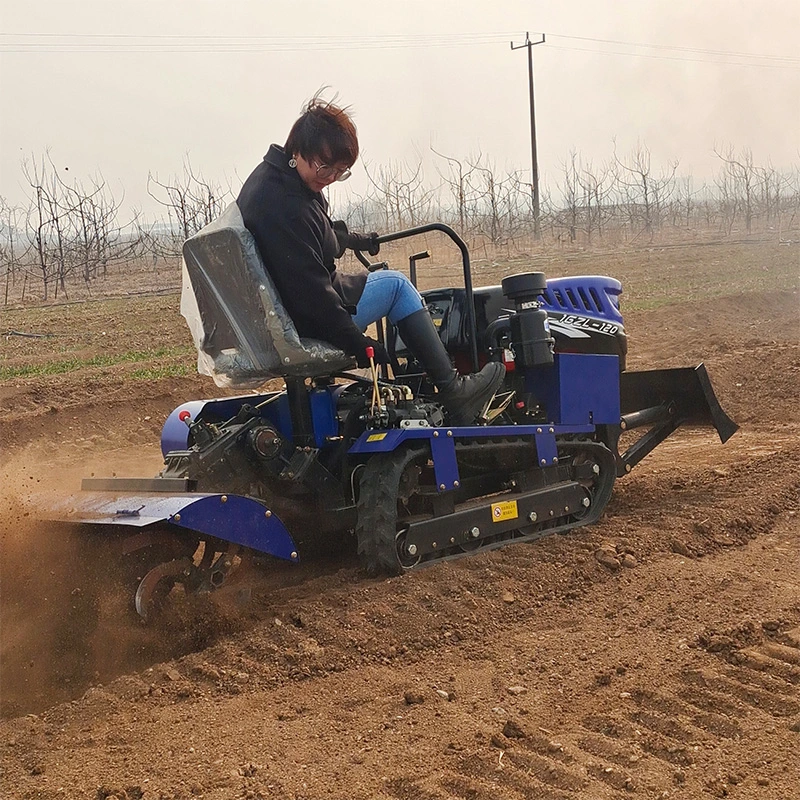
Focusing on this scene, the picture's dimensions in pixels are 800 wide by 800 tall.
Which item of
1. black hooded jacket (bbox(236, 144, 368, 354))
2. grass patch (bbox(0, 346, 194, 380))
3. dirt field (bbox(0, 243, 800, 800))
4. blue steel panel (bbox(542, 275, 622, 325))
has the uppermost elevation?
black hooded jacket (bbox(236, 144, 368, 354))

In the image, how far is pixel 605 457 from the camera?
5.86 m

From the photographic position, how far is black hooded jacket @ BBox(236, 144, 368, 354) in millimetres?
4336

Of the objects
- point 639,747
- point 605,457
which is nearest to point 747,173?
point 605,457

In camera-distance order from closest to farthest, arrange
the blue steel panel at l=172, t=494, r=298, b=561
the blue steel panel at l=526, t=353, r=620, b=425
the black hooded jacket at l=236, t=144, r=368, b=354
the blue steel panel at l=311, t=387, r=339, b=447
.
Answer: the blue steel panel at l=172, t=494, r=298, b=561 < the black hooded jacket at l=236, t=144, r=368, b=354 < the blue steel panel at l=311, t=387, r=339, b=447 < the blue steel panel at l=526, t=353, r=620, b=425

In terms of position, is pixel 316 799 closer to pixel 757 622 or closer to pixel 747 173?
pixel 757 622

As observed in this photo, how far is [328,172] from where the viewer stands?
443cm

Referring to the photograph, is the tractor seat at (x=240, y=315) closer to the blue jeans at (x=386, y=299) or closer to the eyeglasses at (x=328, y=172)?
the blue jeans at (x=386, y=299)

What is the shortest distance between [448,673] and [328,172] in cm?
231

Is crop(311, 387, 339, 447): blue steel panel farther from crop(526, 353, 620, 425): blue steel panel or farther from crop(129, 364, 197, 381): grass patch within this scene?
crop(129, 364, 197, 381): grass patch

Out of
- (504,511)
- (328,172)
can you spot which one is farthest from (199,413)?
(504,511)

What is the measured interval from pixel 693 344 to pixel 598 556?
8.09 meters

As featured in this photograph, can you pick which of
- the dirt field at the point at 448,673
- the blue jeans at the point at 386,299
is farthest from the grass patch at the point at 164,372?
the blue jeans at the point at 386,299

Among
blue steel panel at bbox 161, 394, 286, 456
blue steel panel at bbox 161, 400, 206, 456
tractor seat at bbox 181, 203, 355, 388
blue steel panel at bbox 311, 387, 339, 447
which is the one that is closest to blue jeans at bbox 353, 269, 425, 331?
tractor seat at bbox 181, 203, 355, 388

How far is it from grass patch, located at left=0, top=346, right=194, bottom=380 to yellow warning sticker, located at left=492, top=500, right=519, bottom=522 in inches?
308
